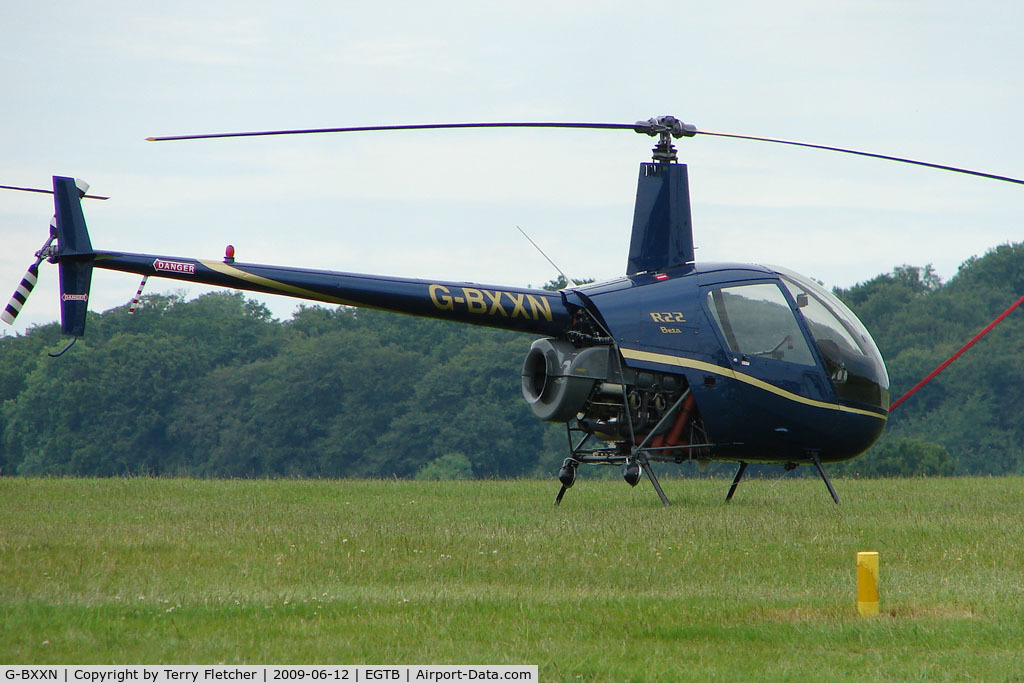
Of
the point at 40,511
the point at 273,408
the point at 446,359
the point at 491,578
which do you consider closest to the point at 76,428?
the point at 273,408

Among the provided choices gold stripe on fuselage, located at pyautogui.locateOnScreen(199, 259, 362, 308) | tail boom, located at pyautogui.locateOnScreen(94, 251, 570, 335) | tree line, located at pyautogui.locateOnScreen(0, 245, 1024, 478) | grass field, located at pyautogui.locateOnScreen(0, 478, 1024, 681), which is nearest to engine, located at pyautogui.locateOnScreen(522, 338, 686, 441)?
tail boom, located at pyautogui.locateOnScreen(94, 251, 570, 335)

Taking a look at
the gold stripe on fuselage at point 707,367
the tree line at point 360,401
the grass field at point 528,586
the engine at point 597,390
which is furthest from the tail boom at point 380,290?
the tree line at point 360,401

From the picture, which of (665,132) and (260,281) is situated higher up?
(665,132)

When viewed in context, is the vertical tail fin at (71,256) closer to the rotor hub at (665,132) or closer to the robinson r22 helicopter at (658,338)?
the robinson r22 helicopter at (658,338)

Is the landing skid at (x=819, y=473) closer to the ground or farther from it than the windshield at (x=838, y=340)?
closer to the ground

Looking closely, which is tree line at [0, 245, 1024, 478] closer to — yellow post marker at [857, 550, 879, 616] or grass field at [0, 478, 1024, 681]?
grass field at [0, 478, 1024, 681]

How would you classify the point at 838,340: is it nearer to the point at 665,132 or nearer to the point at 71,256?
the point at 665,132

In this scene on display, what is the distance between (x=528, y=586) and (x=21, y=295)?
25.8 feet

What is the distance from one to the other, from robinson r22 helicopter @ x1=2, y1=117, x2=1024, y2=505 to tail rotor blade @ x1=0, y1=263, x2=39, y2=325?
0.6 inches

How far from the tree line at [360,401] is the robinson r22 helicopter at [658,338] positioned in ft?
160

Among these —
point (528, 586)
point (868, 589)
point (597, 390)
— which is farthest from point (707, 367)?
point (868, 589)

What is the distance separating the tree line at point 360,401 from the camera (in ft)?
224

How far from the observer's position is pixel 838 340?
590 inches

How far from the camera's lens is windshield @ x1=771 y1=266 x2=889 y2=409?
1489 cm
